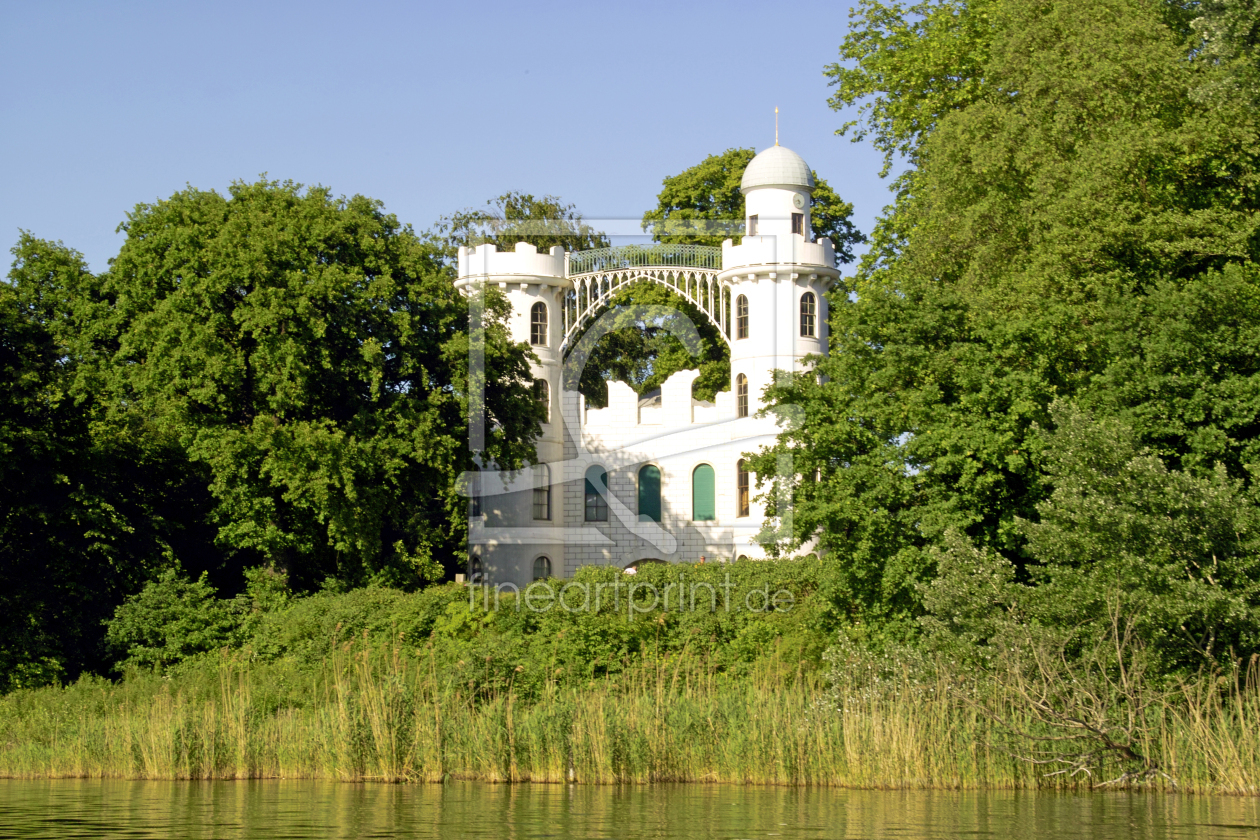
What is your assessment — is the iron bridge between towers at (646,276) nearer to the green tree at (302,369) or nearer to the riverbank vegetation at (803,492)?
the riverbank vegetation at (803,492)

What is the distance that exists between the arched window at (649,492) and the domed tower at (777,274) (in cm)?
348

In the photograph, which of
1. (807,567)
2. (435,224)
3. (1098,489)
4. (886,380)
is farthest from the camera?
(435,224)

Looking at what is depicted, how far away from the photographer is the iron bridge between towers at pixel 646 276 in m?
47.6

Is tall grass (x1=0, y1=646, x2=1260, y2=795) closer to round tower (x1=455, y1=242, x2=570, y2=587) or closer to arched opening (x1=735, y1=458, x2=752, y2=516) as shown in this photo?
round tower (x1=455, y1=242, x2=570, y2=587)

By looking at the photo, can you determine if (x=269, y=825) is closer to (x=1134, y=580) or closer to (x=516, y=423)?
(x=1134, y=580)

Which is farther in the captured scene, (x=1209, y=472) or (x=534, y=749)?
(x=1209, y=472)

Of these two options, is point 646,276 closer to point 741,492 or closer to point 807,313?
point 807,313

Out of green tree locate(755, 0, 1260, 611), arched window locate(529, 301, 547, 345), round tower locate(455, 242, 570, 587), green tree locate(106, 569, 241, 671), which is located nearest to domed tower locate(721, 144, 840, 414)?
round tower locate(455, 242, 570, 587)

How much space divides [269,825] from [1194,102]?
757 inches

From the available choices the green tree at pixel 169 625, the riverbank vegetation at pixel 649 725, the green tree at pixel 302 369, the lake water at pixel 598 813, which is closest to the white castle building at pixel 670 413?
the green tree at pixel 302 369

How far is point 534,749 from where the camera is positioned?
16.9 meters

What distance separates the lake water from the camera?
12586 mm

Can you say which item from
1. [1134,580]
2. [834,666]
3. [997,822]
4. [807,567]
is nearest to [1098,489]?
[1134,580]

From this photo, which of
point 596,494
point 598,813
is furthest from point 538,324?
point 598,813
